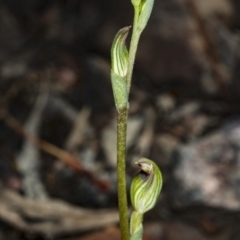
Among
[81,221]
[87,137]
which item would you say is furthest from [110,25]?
[81,221]

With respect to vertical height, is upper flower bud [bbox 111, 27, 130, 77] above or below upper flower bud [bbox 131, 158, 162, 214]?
above

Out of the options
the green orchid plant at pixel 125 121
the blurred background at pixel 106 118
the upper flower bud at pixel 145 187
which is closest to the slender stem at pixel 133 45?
the green orchid plant at pixel 125 121

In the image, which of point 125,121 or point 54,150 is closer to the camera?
point 125,121

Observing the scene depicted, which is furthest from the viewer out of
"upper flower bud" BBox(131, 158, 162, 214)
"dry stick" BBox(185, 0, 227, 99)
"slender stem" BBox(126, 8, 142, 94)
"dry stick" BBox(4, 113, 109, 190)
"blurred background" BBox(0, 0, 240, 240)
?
"dry stick" BBox(185, 0, 227, 99)

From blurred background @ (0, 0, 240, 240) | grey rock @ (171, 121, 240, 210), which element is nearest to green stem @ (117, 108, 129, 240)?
blurred background @ (0, 0, 240, 240)

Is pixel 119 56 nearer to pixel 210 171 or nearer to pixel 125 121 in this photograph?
pixel 125 121

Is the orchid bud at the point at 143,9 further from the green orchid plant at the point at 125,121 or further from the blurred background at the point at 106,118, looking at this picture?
the blurred background at the point at 106,118

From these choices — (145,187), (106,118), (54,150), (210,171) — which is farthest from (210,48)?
(145,187)

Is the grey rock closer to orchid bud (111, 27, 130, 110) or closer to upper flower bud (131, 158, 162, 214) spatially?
upper flower bud (131, 158, 162, 214)
